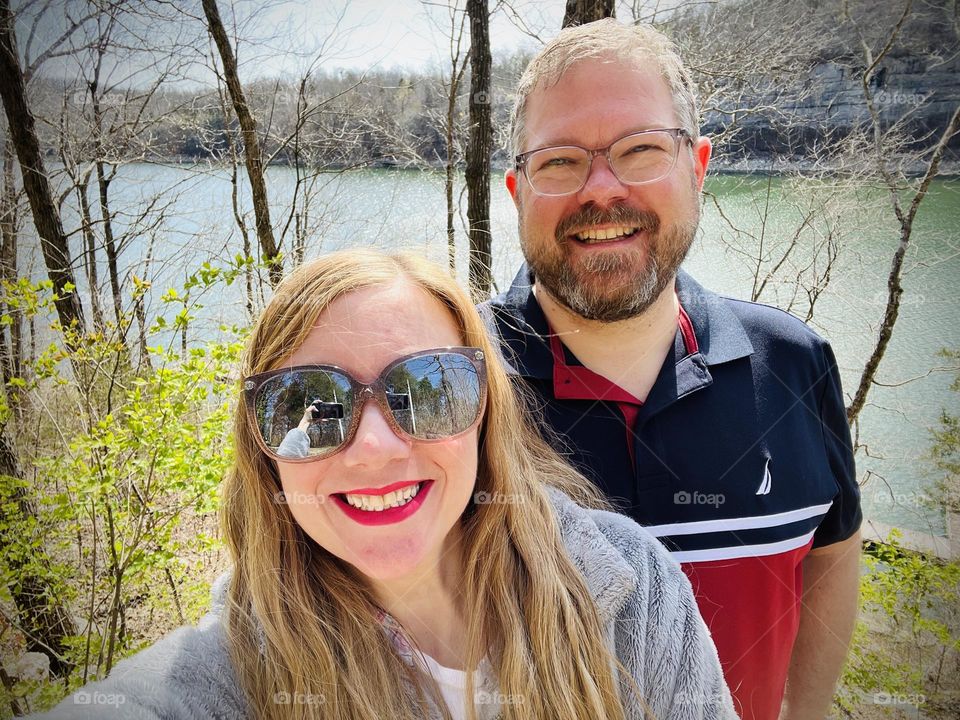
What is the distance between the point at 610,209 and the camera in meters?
1.68

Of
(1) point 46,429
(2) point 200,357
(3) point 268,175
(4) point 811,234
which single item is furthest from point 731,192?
(1) point 46,429

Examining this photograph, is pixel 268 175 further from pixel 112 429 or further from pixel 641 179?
pixel 641 179

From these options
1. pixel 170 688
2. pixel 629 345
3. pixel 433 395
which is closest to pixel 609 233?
pixel 629 345

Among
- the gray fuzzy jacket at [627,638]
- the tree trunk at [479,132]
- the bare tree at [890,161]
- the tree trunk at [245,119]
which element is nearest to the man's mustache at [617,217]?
the gray fuzzy jacket at [627,638]

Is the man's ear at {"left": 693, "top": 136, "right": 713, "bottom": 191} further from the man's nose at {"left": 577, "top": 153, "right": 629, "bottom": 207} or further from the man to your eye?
the man's nose at {"left": 577, "top": 153, "right": 629, "bottom": 207}

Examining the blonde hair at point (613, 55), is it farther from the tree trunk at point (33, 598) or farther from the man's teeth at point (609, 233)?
the tree trunk at point (33, 598)

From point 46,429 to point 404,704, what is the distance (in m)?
4.96

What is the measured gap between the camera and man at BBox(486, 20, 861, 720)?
63.6 inches

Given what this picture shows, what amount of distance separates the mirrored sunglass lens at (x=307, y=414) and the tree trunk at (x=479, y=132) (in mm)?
4947

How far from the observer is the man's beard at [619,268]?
1666 mm

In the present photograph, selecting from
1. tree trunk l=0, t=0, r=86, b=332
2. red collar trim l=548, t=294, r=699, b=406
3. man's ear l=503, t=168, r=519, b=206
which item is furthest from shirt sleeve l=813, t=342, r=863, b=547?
tree trunk l=0, t=0, r=86, b=332

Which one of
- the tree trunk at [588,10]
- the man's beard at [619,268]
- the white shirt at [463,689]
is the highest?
the tree trunk at [588,10]

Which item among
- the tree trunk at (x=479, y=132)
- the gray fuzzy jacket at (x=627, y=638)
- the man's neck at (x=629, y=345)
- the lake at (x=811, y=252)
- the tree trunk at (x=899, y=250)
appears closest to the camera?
the gray fuzzy jacket at (x=627, y=638)

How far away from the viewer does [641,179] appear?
1688 millimetres
